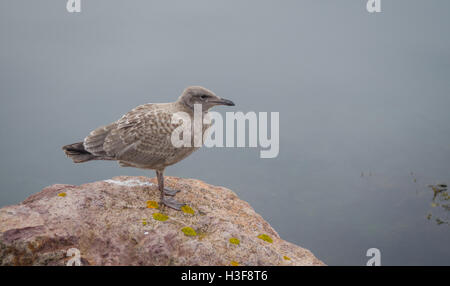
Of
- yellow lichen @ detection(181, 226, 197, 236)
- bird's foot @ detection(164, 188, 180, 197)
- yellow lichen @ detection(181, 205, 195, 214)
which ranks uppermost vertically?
bird's foot @ detection(164, 188, 180, 197)

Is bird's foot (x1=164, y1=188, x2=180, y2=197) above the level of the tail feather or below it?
below

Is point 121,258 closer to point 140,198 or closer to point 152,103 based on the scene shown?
point 140,198

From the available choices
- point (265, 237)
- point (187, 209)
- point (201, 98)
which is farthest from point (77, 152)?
point (265, 237)

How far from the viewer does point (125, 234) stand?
728cm

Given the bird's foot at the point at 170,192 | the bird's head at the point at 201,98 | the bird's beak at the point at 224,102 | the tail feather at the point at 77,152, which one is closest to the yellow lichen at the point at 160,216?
the bird's foot at the point at 170,192

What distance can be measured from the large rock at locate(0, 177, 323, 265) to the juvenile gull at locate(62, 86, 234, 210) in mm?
852

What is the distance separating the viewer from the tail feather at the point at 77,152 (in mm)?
8172

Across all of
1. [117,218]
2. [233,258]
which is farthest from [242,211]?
[117,218]

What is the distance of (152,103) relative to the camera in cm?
859

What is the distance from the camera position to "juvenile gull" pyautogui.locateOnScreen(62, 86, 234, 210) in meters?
7.74

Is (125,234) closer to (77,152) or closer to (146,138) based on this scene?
(146,138)

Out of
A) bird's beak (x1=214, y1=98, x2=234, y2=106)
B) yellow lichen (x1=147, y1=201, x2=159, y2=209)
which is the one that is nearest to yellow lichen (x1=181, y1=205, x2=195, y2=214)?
yellow lichen (x1=147, y1=201, x2=159, y2=209)

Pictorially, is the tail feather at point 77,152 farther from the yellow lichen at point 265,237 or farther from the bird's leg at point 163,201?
the yellow lichen at point 265,237

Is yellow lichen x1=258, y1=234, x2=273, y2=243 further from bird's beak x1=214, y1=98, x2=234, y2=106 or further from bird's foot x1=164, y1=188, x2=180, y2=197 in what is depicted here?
bird's beak x1=214, y1=98, x2=234, y2=106
